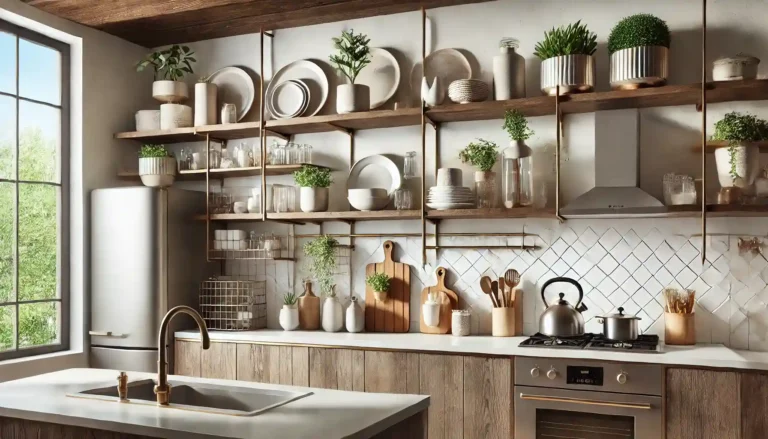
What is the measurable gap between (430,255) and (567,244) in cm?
82

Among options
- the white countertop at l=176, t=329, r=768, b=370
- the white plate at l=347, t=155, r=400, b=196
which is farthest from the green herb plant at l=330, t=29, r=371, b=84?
the white countertop at l=176, t=329, r=768, b=370

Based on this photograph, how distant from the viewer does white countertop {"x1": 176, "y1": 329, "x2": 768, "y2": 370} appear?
3.40 metres

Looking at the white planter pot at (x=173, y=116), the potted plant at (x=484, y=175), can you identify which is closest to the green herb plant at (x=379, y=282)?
the potted plant at (x=484, y=175)

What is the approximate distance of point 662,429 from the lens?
343 centimetres

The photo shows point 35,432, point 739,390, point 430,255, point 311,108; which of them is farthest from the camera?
point 311,108

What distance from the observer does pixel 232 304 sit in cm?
468

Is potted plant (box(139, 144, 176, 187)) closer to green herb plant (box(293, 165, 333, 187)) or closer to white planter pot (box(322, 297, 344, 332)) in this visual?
green herb plant (box(293, 165, 333, 187))

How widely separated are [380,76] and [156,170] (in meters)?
1.57

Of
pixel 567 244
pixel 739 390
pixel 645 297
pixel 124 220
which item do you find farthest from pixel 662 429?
pixel 124 220

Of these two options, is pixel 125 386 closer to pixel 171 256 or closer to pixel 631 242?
pixel 171 256

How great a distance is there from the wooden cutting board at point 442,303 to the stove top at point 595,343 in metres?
0.59

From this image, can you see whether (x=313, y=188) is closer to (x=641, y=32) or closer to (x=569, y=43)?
(x=569, y=43)

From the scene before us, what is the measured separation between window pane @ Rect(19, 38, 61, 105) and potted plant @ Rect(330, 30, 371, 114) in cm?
177

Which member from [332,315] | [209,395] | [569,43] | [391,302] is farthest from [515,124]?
[209,395]
